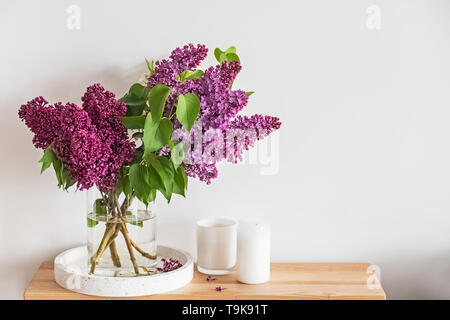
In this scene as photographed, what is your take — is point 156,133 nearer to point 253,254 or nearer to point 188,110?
point 188,110

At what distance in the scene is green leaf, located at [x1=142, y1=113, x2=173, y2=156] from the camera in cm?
95

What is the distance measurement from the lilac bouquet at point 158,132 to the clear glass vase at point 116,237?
0.22 ft

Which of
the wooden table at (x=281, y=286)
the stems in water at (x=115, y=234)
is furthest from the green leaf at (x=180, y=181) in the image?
the wooden table at (x=281, y=286)

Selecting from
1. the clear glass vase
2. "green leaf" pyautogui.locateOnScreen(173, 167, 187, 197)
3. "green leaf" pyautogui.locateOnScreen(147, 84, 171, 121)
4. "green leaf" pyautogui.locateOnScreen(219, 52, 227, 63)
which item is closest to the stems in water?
the clear glass vase

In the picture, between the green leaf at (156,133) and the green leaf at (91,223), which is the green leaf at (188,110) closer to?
the green leaf at (156,133)

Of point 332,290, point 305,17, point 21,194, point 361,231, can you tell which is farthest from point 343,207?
point 21,194

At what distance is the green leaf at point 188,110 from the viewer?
92 centimetres

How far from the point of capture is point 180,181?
3.33 ft

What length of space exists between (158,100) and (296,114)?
0.41m

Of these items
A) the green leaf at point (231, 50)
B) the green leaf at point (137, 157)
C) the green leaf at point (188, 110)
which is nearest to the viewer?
the green leaf at point (188, 110)

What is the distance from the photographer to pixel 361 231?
129 centimetres

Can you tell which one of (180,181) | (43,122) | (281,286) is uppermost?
(43,122)

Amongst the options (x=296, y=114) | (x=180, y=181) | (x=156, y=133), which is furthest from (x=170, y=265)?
(x=296, y=114)
